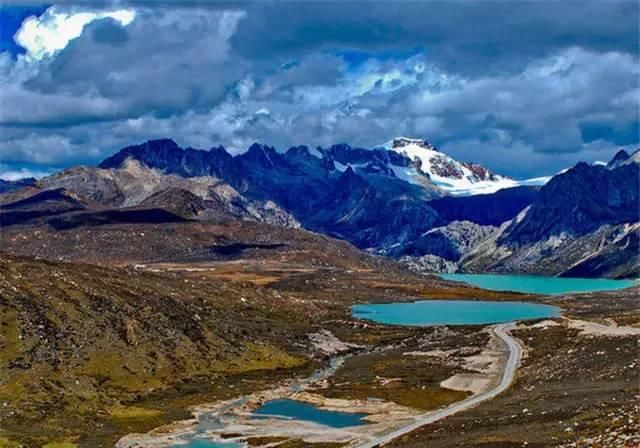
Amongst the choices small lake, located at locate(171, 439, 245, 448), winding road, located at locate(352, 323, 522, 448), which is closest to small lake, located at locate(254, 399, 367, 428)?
winding road, located at locate(352, 323, 522, 448)

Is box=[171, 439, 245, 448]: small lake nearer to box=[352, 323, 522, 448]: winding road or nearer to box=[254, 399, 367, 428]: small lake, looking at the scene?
box=[352, 323, 522, 448]: winding road

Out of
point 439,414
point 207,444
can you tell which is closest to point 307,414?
point 439,414

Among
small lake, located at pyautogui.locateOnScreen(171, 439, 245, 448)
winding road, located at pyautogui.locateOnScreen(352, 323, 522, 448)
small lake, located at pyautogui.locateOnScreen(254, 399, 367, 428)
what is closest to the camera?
winding road, located at pyautogui.locateOnScreen(352, 323, 522, 448)

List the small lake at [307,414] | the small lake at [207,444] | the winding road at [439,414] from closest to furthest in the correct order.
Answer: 1. the winding road at [439,414]
2. the small lake at [207,444]
3. the small lake at [307,414]

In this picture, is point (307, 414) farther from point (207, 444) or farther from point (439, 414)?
point (207, 444)

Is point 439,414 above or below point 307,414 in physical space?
below

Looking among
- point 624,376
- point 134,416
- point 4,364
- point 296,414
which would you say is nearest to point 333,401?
point 296,414

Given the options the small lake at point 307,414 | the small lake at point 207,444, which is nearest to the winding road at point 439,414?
the small lake at point 307,414

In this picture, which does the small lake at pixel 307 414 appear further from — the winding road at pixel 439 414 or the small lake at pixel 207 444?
the small lake at pixel 207 444

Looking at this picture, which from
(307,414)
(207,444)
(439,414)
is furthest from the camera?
(307,414)
